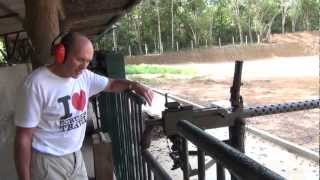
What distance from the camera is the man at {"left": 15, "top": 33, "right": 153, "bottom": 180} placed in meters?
2.00

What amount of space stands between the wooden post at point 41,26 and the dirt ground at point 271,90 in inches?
219

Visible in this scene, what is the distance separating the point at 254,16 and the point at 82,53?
42.6 metres

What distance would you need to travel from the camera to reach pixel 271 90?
62.5ft

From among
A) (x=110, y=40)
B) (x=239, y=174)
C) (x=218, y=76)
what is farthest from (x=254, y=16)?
(x=239, y=174)

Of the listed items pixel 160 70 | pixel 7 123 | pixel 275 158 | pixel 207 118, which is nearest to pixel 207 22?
pixel 160 70

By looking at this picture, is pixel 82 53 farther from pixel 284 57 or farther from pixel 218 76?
pixel 284 57

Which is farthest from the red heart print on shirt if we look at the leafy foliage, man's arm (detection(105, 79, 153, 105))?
the leafy foliage

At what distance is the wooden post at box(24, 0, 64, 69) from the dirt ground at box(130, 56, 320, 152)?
5.56 metres

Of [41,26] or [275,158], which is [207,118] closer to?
[41,26]

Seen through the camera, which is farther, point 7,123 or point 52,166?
point 7,123

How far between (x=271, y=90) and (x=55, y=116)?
1756cm

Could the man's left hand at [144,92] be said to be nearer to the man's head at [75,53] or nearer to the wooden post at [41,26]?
the man's head at [75,53]

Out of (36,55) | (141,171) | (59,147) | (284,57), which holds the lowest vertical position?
(284,57)

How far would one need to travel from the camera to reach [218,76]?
25.6 metres
